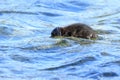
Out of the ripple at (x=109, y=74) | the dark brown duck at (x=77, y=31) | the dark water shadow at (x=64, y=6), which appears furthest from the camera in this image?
the dark water shadow at (x=64, y=6)

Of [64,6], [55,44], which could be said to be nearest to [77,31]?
[55,44]

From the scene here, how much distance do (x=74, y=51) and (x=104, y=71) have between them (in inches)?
70.6

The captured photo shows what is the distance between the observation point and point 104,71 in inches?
428

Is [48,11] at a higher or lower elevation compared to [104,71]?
higher

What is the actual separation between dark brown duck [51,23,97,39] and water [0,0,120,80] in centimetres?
17

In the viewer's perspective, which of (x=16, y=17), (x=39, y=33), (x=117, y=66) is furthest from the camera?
(x=16, y=17)

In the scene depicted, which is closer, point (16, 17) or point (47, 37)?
point (47, 37)

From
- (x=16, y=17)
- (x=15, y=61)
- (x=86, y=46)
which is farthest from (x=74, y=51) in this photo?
(x=16, y=17)

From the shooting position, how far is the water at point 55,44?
1088 cm

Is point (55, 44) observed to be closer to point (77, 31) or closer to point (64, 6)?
point (77, 31)

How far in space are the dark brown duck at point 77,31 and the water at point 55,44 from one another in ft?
0.55

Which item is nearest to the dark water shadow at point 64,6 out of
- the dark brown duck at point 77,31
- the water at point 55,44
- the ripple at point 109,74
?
the water at point 55,44

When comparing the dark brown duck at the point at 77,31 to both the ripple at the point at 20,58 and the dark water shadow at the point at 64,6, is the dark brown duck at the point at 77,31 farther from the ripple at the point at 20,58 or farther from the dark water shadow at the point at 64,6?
the dark water shadow at the point at 64,6

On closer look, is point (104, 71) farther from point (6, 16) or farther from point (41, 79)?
point (6, 16)
